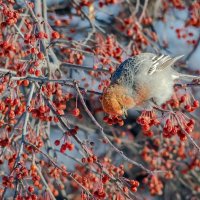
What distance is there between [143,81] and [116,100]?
687mm

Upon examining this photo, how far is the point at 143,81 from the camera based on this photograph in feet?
16.8

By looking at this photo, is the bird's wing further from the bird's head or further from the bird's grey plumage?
the bird's head

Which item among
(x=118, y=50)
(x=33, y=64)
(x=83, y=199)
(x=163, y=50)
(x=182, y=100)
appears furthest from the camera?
(x=163, y=50)

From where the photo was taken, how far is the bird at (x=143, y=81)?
15.5ft

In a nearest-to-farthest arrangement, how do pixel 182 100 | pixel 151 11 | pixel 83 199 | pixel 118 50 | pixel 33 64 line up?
pixel 83 199
pixel 33 64
pixel 182 100
pixel 118 50
pixel 151 11

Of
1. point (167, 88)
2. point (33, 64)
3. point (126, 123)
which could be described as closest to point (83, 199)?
point (33, 64)

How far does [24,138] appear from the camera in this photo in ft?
13.8

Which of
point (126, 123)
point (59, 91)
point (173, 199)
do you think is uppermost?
point (59, 91)

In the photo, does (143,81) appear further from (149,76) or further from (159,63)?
(159,63)

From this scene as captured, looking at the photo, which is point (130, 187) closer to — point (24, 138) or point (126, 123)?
point (24, 138)

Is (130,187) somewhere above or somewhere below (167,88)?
below

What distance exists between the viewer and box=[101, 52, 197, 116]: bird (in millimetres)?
4738

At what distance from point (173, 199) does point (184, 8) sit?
2504mm

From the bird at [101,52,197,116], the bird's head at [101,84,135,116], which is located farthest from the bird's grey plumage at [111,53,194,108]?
the bird's head at [101,84,135,116]
